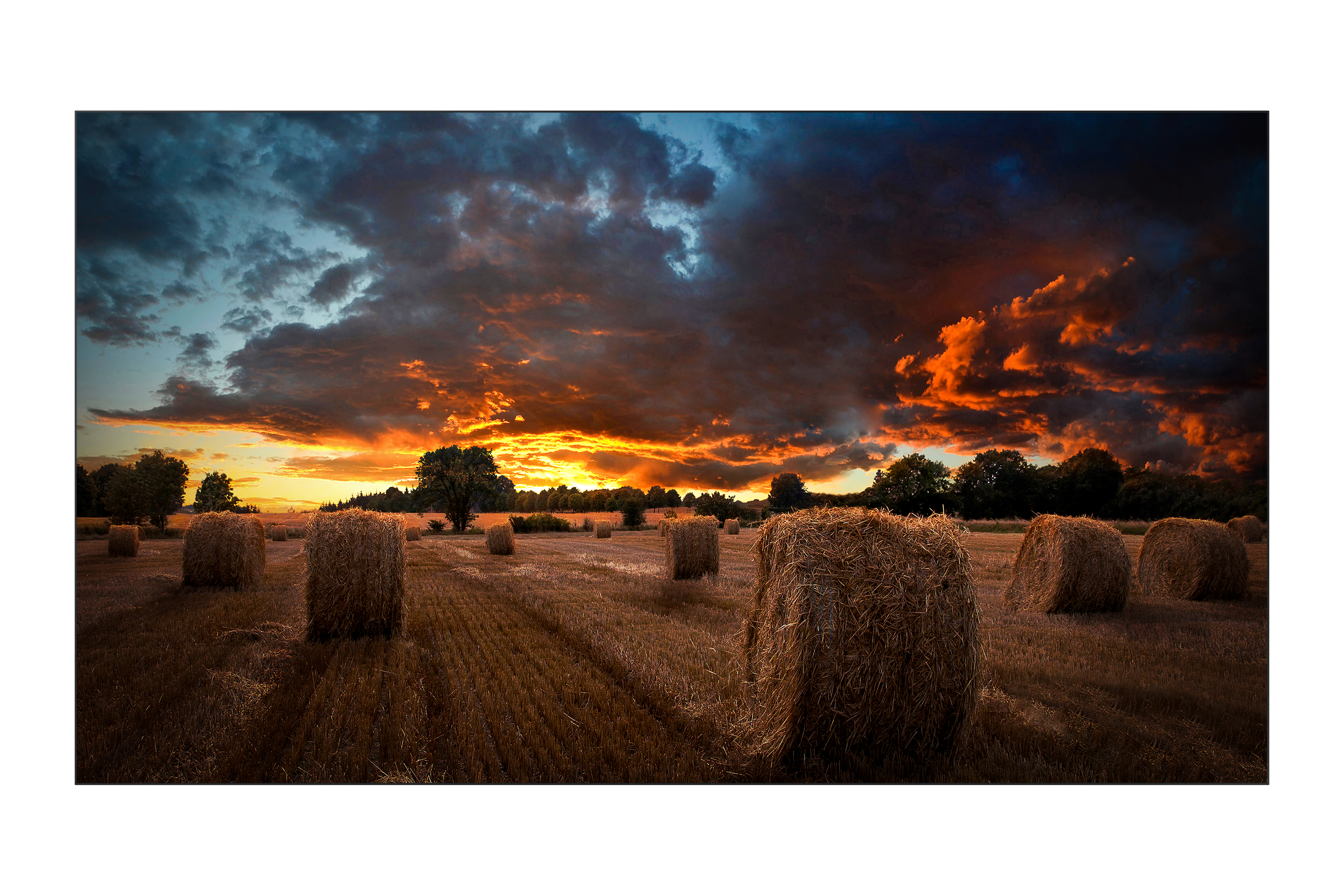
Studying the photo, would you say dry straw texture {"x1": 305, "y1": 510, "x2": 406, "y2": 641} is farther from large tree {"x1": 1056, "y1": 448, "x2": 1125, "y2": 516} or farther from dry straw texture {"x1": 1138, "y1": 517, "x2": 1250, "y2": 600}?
dry straw texture {"x1": 1138, "y1": 517, "x2": 1250, "y2": 600}

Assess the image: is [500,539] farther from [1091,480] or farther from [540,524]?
[1091,480]

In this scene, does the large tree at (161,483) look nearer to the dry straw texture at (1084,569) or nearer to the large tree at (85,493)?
the large tree at (85,493)

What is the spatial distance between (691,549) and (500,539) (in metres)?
7.43

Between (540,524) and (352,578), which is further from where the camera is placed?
(540,524)

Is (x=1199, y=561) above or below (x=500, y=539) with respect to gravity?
above

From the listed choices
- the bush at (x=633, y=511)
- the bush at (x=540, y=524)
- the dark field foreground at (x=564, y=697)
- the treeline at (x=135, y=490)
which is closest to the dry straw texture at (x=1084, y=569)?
the dark field foreground at (x=564, y=697)

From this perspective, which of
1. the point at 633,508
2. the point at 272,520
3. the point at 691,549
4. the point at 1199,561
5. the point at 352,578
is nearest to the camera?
the point at 352,578

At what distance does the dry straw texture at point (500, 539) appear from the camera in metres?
15.4

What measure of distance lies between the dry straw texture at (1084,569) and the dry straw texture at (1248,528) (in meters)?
1.00

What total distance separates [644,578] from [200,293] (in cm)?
727

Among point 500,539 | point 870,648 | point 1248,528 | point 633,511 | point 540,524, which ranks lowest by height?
point 540,524

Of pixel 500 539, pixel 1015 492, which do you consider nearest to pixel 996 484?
pixel 1015 492

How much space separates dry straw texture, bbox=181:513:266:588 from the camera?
8.49 metres

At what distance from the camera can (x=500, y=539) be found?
1539 centimetres
